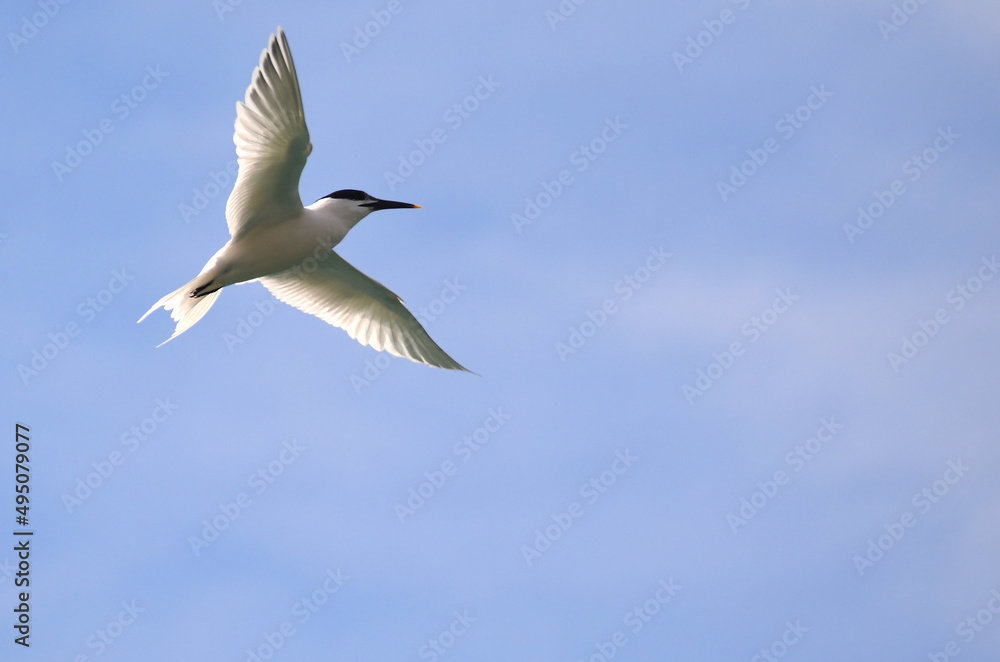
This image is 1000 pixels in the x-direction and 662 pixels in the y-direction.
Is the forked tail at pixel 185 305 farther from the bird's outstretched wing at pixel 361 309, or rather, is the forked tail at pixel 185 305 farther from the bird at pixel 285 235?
the bird's outstretched wing at pixel 361 309

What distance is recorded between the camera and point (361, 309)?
14164mm

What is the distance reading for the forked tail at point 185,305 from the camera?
38.6 feet

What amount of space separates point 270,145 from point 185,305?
2.12 metres

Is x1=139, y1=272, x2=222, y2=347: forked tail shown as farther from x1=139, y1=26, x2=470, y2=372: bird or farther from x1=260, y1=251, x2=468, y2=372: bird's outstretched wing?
x1=260, y1=251, x2=468, y2=372: bird's outstretched wing

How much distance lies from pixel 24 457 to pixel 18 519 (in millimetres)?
755

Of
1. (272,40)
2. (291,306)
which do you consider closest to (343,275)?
(291,306)

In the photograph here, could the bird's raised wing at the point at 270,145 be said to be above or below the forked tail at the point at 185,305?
above

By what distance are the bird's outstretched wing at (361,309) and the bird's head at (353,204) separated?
1.04 m

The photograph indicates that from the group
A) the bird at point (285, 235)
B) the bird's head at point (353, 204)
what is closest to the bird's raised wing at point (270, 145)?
the bird at point (285, 235)

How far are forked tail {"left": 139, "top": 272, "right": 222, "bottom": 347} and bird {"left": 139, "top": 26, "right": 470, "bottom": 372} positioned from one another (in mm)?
11

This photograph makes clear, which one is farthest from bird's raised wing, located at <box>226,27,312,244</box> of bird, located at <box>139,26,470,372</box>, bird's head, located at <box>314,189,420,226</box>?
bird's head, located at <box>314,189,420,226</box>

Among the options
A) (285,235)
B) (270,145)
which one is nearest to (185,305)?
(285,235)

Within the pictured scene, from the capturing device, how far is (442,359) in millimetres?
14008

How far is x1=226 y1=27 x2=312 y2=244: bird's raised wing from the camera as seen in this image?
1066 centimetres
